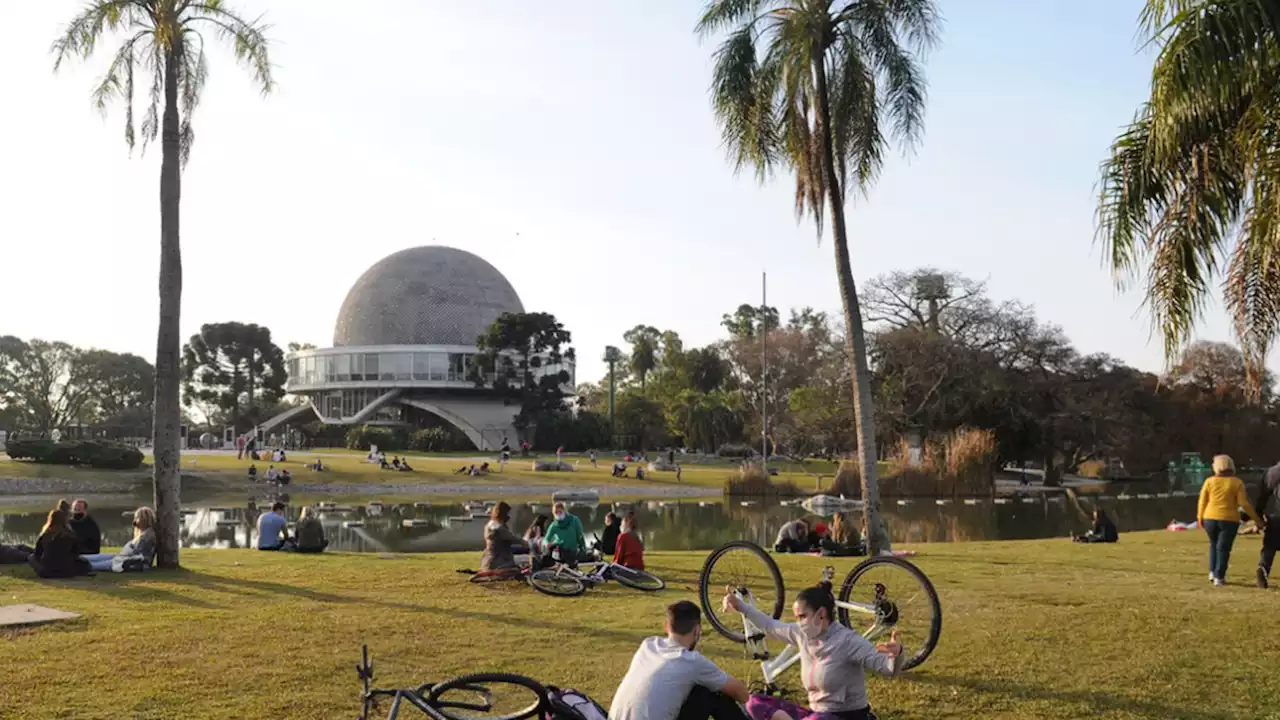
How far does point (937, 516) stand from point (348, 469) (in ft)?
77.1

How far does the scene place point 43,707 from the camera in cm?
534

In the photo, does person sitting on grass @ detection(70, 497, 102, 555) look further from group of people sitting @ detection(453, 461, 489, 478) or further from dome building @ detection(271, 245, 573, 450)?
dome building @ detection(271, 245, 573, 450)

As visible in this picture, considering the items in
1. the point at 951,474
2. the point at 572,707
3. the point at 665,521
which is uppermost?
the point at 951,474

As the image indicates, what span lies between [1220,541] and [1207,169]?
12.5 feet

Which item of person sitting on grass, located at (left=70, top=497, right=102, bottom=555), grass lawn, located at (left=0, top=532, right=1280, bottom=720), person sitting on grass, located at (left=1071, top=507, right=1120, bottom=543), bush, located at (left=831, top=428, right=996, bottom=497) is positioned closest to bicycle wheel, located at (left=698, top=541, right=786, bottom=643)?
grass lawn, located at (left=0, top=532, right=1280, bottom=720)

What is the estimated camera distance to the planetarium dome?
244ft

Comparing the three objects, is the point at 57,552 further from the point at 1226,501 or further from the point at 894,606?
the point at 1226,501

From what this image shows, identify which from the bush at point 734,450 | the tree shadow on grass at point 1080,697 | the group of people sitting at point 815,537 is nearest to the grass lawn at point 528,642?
the tree shadow on grass at point 1080,697

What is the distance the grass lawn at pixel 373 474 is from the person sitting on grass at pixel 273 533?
2136 cm

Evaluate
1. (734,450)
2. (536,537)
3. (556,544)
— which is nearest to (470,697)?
(556,544)

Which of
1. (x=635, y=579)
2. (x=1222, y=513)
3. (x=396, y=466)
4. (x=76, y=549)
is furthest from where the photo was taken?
(x=396, y=466)

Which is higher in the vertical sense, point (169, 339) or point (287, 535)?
point (169, 339)

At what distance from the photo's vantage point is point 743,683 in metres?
4.20

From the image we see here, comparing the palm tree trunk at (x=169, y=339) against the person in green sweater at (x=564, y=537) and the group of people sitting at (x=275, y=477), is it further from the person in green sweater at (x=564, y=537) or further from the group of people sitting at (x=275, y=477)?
the group of people sitting at (x=275, y=477)
